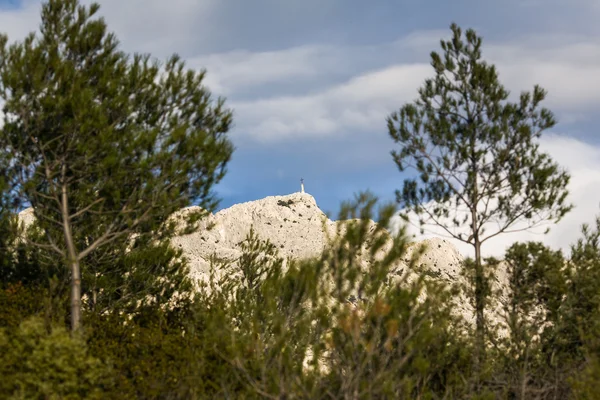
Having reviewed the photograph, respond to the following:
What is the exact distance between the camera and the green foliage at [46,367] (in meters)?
17.9

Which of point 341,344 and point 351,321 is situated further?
point 341,344

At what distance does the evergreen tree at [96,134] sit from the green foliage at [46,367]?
3.85m

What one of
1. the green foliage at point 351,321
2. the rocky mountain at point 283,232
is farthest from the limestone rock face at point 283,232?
the green foliage at point 351,321

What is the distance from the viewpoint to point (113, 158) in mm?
23328

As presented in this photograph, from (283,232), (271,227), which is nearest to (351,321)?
(283,232)

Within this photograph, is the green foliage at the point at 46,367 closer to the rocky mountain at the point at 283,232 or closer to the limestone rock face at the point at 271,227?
the limestone rock face at the point at 271,227

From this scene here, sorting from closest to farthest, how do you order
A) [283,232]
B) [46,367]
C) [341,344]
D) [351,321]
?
[351,321] → [341,344] → [46,367] → [283,232]

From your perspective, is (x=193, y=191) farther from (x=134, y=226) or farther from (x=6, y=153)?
(x=6, y=153)

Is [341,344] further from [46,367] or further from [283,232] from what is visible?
[283,232]

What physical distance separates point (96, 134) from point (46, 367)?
8888mm

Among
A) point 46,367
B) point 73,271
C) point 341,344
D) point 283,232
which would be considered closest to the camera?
point 341,344

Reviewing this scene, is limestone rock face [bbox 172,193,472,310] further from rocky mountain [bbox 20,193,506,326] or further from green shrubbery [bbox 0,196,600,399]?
green shrubbery [bbox 0,196,600,399]

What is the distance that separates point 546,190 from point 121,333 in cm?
1527

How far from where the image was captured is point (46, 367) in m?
18.0
